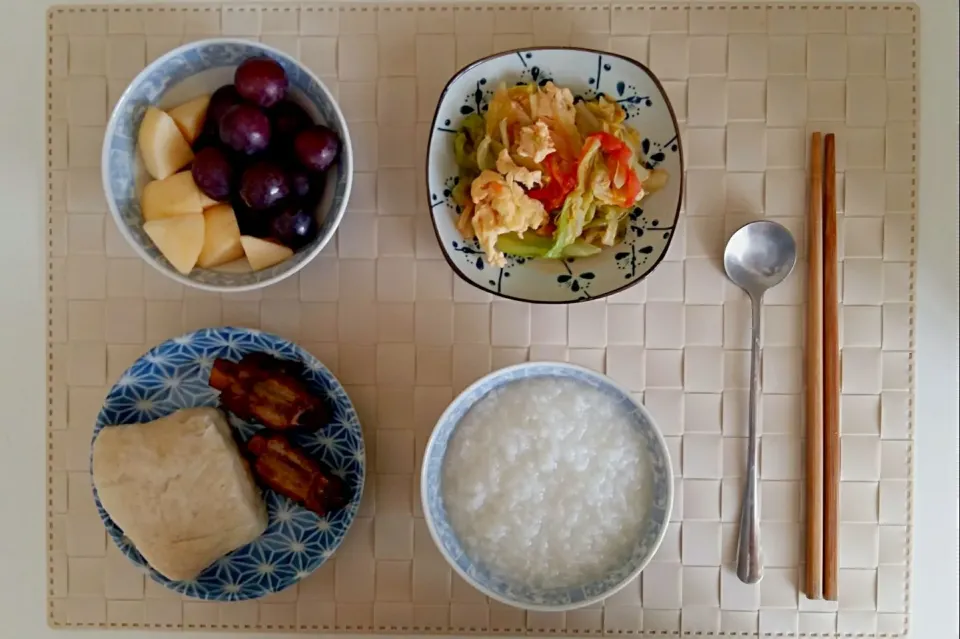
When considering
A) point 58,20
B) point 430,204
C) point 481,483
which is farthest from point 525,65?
point 58,20

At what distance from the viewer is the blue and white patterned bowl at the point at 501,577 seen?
1021mm

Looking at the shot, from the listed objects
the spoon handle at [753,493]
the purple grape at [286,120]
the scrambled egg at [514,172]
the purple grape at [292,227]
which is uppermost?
the purple grape at [286,120]

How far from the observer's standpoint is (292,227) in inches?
40.8

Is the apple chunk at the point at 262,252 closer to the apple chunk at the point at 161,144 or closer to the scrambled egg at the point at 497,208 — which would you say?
the apple chunk at the point at 161,144

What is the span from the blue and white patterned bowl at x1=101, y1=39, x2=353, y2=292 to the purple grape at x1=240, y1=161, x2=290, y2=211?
8cm

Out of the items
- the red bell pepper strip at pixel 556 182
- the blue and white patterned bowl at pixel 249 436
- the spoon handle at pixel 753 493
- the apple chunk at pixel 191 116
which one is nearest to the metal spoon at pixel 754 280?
the spoon handle at pixel 753 493

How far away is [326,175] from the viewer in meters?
1.09

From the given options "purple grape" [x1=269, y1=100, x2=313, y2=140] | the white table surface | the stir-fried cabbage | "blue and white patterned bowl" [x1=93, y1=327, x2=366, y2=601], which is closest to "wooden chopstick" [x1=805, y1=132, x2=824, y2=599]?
the white table surface

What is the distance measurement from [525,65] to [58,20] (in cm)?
75

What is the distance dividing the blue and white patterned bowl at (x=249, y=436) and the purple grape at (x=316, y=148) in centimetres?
26

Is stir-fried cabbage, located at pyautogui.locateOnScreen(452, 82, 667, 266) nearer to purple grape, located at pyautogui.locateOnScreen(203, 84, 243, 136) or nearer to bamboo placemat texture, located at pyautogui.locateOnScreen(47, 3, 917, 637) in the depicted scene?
bamboo placemat texture, located at pyautogui.locateOnScreen(47, 3, 917, 637)

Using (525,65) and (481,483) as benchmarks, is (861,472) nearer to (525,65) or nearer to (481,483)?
(481,483)

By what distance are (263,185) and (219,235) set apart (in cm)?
11

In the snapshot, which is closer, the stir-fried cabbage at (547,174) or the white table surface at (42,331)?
the stir-fried cabbage at (547,174)
